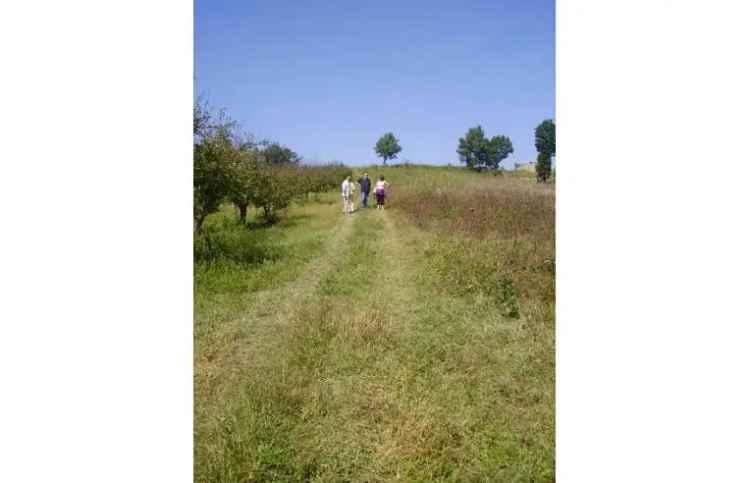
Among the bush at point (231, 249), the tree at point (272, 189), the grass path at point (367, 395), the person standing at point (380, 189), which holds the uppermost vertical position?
the tree at point (272, 189)

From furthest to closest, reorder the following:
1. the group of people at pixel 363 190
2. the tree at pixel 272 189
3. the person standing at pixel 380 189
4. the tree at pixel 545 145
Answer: the tree at pixel 272 189, the group of people at pixel 363 190, the person standing at pixel 380 189, the tree at pixel 545 145

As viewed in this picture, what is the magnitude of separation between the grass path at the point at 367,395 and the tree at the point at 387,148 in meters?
1.53

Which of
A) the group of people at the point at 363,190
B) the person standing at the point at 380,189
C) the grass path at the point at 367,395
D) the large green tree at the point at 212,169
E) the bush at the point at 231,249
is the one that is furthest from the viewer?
the large green tree at the point at 212,169

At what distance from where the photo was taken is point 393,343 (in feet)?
11.2

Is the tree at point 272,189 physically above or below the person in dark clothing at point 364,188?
above

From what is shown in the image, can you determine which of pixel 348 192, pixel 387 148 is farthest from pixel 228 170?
pixel 387 148

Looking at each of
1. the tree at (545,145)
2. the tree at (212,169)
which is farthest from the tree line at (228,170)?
the tree at (545,145)

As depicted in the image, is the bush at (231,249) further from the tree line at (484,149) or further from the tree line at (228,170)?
the tree line at (484,149)

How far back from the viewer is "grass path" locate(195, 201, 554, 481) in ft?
7.13

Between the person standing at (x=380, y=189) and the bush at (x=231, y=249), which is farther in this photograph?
the bush at (x=231, y=249)

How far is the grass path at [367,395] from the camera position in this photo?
2.17m
